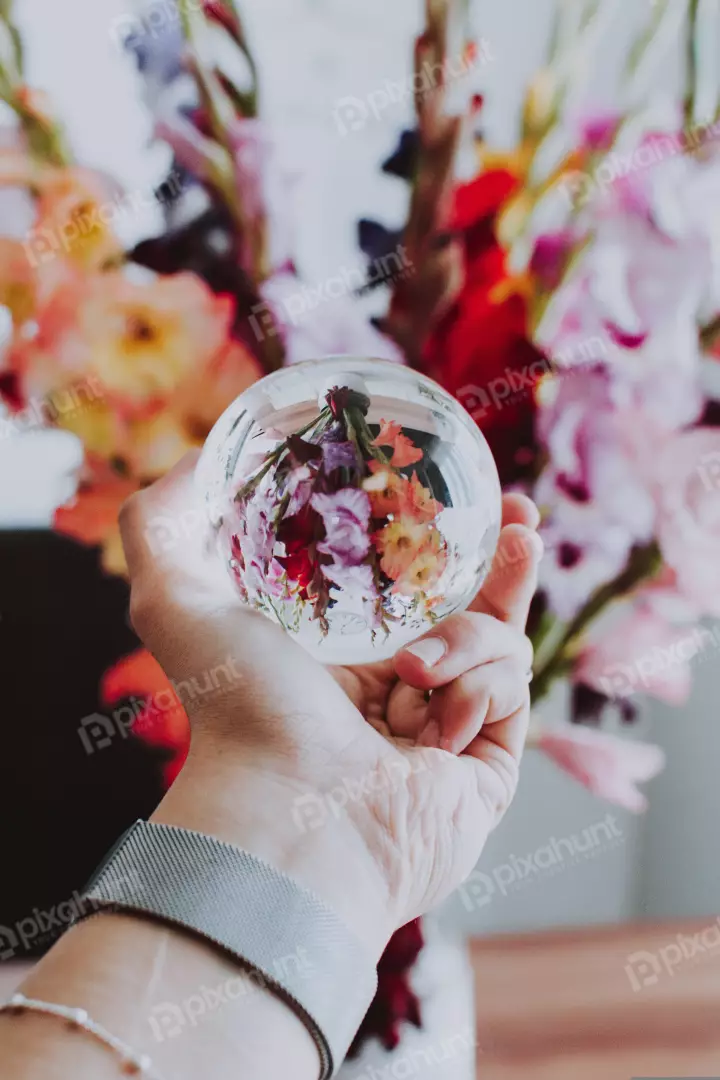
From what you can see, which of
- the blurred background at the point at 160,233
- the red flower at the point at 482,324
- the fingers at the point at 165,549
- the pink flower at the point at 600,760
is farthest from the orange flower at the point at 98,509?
the pink flower at the point at 600,760

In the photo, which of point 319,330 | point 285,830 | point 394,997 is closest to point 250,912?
point 285,830

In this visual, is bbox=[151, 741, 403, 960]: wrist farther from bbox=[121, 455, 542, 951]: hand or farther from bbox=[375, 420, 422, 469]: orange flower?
bbox=[375, 420, 422, 469]: orange flower

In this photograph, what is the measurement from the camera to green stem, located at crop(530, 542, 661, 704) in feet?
2.27

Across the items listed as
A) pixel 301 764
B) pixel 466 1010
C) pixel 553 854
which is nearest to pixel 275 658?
pixel 301 764

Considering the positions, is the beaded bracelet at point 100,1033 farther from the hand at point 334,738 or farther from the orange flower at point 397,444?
the orange flower at point 397,444

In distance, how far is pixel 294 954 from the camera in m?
0.41

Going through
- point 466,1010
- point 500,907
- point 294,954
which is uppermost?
point 294,954

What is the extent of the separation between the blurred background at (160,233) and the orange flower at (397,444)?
32cm

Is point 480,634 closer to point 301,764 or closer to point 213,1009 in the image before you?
point 301,764

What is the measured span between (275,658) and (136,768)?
0.47 meters

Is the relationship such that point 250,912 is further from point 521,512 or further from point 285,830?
point 521,512

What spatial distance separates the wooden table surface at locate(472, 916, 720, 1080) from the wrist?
366 mm

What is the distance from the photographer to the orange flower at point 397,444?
0.43 metres

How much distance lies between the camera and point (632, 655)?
695 millimetres
